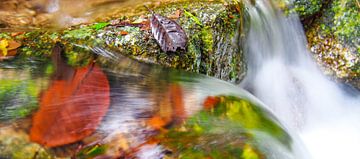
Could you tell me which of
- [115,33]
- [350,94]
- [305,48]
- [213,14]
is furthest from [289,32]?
[115,33]

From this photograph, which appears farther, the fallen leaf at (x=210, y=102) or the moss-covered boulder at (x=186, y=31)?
the moss-covered boulder at (x=186, y=31)

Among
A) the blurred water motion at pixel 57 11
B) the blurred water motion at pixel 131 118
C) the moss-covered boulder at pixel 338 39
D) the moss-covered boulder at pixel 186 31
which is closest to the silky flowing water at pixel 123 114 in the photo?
the blurred water motion at pixel 131 118

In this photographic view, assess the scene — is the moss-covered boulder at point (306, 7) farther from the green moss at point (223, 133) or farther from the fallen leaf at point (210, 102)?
the fallen leaf at point (210, 102)

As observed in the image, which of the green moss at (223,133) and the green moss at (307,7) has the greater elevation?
the green moss at (307,7)

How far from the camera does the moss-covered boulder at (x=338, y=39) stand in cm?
463

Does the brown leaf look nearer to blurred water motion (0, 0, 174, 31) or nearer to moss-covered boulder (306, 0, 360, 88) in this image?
blurred water motion (0, 0, 174, 31)

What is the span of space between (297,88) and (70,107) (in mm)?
3176

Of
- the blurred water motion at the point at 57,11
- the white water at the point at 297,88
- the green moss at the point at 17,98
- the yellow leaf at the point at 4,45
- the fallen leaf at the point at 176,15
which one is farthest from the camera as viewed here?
the white water at the point at 297,88

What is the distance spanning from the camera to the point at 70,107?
2.21 metres

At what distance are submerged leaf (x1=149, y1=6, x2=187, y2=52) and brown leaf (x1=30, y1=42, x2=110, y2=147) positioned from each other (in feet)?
2.14

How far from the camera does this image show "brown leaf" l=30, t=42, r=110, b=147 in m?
2.07

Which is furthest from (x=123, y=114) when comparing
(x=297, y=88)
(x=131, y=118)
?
(x=297, y=88)

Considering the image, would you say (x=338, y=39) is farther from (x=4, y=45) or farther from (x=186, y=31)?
(x=4, y=45)

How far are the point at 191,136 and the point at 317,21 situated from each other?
128 inches
